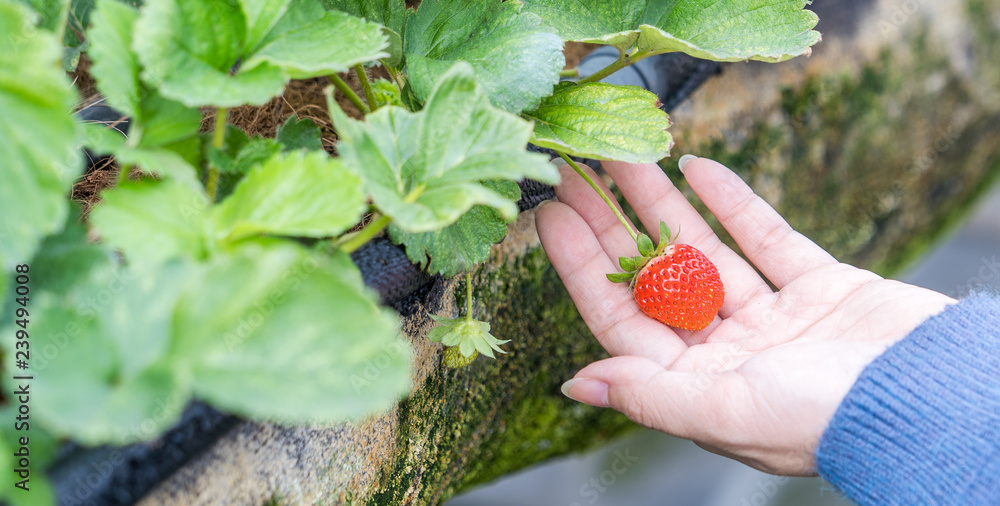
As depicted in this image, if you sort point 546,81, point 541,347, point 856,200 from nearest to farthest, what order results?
point 546,81 → point 541,347 → point 856,200

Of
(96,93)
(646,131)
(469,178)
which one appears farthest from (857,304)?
(96,93)

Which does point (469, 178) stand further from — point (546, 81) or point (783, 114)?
point (783, 114)

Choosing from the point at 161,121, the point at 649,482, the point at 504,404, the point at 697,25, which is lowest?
the point at 649,482
